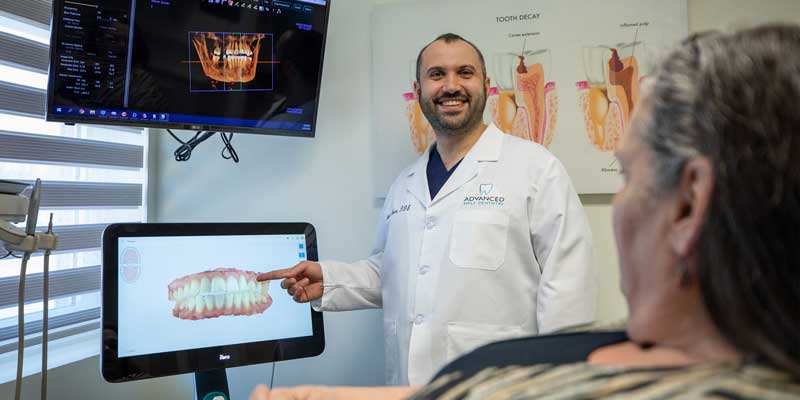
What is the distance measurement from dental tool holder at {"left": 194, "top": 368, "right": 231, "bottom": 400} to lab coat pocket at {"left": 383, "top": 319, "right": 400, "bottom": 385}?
0.47 m

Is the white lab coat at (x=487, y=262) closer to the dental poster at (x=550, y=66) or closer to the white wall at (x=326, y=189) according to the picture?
the dental poster at (x=550, y=66)

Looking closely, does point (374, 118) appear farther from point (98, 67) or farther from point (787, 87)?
point (787, 87)

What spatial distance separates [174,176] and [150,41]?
2.37 ft

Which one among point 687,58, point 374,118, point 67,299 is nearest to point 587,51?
point 374,118

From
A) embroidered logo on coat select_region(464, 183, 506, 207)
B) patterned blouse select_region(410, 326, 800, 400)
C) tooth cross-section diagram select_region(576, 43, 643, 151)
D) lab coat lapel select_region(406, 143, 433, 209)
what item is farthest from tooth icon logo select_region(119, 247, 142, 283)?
tooth cross-section diagram select_region(576, 43, 643, 151)

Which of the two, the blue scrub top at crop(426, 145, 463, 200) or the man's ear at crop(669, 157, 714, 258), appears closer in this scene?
the man's ear at crop(669, 157, 714, 258)

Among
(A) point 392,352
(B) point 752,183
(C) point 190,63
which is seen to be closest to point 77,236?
(C) point 190,63

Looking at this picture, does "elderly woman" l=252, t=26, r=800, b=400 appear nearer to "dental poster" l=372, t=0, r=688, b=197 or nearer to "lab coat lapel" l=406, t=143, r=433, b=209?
"lab coat lapel" l=406, t=143, r=433, b=209

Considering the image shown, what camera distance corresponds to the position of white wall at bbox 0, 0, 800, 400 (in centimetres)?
214

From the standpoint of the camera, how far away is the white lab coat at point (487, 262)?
63.9 inches

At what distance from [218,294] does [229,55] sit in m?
0.72

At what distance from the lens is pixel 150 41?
1.71 m

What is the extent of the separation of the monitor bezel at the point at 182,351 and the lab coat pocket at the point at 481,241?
0.44 m

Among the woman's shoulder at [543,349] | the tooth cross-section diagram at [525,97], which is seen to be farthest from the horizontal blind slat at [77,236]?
the woman's shoulder at [543,349]
